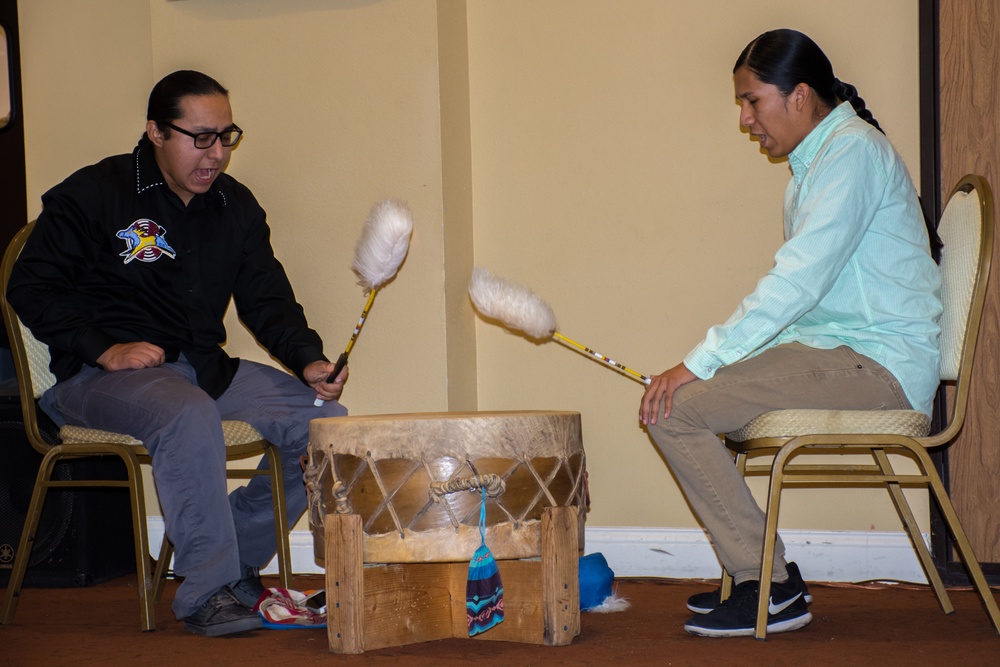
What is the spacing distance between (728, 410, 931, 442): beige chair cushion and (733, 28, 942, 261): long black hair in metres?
0.47

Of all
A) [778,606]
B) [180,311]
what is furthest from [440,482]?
[180,311]

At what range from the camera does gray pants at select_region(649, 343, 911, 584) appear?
2.23 metres

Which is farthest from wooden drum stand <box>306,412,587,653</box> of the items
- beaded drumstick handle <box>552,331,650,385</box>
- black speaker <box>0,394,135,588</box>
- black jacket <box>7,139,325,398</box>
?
black speaker <box>0,394,135,588</box>

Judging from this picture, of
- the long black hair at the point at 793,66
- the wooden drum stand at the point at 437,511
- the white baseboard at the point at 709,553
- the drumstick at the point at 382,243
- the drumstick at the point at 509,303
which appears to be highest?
the long black hair at the point at 793,66

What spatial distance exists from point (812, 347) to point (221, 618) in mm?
1550

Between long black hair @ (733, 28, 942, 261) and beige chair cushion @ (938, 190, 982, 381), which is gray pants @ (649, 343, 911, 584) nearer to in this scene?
beige chair cushion @ (938, 190, 982, 381)

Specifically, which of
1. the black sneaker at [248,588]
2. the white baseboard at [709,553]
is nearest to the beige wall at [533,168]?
the white baseboard at [709,553]

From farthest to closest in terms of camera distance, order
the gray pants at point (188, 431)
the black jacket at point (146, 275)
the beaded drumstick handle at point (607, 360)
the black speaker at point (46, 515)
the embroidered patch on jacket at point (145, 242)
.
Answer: the black speaker at point (46, 515)
the embroidered patch on jacket at point (145, 242)
the black jacket at point (146, 275)
the beaded drumstick handle at point (607, 360)
the gray pants at point (188, 431)

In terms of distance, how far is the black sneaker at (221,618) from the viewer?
7.85 ft

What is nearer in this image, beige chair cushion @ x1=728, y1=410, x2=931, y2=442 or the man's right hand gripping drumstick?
beige chair cushion @ x1=728, y1=410, x2=931, y2=442

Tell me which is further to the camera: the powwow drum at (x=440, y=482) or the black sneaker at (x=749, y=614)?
the black sneaker at (x=749, y=614)

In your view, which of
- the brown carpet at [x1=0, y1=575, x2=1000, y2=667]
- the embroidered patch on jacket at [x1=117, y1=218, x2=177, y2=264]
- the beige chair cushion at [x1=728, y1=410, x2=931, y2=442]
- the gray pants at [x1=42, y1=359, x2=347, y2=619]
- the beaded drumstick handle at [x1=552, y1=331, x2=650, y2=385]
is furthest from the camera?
the embroidered patch on jacket at [x1=117, y1=218, x2=177, y2=264]

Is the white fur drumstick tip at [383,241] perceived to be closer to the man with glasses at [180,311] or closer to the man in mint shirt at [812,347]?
the man with glasses at [180,311]

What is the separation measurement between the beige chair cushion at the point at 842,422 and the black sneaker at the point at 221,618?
1.33 metres
